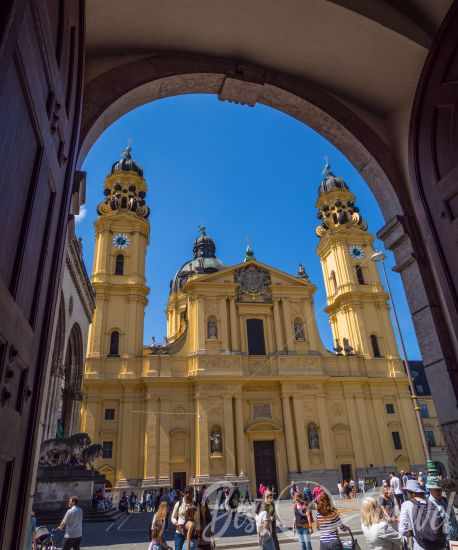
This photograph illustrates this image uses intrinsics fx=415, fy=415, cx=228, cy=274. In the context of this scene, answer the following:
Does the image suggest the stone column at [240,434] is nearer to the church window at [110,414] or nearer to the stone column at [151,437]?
the stone column at [151,437]

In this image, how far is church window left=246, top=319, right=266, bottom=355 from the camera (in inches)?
1256

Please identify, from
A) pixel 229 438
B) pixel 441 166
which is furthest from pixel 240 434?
pixel 441 166

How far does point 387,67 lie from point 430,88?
2.95ft

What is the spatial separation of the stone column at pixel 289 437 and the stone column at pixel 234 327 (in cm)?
501

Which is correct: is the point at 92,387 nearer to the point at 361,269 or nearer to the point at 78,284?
the point at 78,284

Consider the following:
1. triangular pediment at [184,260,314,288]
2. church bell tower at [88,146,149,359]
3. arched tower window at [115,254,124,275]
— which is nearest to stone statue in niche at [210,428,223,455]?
church bell tower at [88,146,149,359]

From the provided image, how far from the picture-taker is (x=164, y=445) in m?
27.0

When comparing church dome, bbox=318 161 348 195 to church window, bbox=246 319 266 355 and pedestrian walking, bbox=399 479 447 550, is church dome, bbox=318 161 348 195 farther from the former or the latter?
pedestrian walking, bbox=399 479 447 550

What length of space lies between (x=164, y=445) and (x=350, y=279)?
20142mm

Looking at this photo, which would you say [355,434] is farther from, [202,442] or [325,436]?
[202,442]

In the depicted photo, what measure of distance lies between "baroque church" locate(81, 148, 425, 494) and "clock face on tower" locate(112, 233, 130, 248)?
0.71 feet

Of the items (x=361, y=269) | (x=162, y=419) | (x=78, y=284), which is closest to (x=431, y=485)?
(x=78, y=284)

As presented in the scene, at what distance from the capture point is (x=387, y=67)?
502 cm

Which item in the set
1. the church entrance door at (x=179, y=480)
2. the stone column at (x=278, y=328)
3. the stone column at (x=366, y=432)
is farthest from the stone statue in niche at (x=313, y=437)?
the church entrance door at (x=179, y=480)
